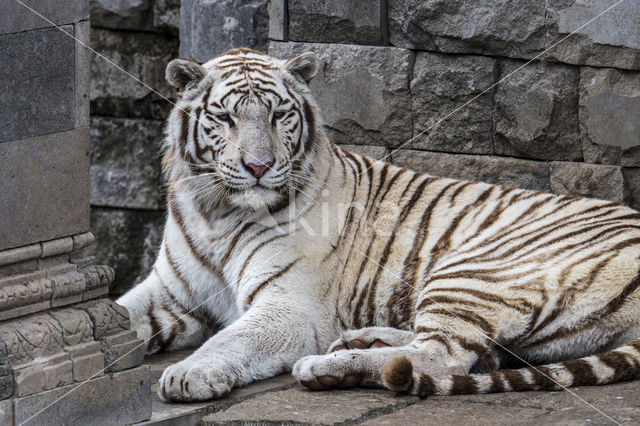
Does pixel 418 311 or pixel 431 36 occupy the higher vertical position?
pixel 431 36

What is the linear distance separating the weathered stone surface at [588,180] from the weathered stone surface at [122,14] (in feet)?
10.3

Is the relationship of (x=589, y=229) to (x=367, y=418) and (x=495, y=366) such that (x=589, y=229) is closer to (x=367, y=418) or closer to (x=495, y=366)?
(x=495, y=366)

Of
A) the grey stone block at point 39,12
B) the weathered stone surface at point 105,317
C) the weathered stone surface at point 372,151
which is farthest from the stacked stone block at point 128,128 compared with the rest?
the grey stone block at point 39,12

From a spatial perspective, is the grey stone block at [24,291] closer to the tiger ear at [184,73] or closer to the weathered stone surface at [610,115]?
the tiger ear at [184,73]

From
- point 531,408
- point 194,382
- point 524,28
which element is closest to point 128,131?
point 524,28

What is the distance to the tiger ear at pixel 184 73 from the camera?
Result: 4387 millimetres

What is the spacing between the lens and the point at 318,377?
146 inches

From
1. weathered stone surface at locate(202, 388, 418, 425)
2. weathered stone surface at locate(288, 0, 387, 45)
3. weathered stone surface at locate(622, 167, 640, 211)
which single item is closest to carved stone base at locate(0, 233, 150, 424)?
weathered stone surface at locate(202, 388, 418, 425)

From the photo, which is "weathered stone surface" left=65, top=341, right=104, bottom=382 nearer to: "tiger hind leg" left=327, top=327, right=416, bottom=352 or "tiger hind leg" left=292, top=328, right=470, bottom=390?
"tiger hind leg" left=292, top=328, right=470, bottom=390

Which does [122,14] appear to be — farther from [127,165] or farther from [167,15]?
[127,165]

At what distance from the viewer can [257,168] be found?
13.8 ft

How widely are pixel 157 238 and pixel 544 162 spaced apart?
2.95 metres

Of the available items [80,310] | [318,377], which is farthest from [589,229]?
[80,310]

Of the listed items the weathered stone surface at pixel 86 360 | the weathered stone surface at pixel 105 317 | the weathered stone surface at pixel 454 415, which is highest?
the weathered stone surface at pixel 105 317
